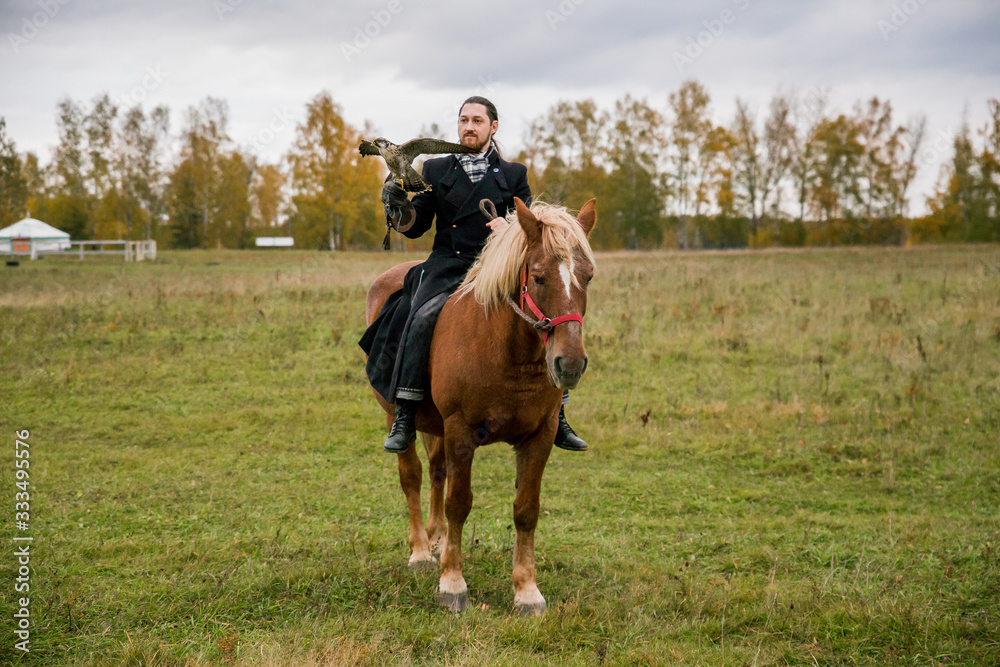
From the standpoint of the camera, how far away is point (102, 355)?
1177cm

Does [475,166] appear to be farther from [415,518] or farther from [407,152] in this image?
[415,518]

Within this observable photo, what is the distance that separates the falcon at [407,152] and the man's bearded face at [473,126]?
0.09 m

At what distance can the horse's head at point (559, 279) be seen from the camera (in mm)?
3477

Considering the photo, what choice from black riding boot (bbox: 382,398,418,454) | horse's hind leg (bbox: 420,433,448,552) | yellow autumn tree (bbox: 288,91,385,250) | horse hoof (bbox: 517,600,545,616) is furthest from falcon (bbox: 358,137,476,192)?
yellow autumn tree (bbox: 288,91,385,250)

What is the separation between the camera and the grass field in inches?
154

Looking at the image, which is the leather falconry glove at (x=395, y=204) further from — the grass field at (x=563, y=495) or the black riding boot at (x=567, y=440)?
the grass field at (x=563, y=495)

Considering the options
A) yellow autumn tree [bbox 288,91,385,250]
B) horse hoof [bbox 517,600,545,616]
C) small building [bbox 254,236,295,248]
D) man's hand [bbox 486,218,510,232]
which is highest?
yellow autumn tree [bbox 288,91,385,250]

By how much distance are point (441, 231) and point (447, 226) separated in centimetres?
7

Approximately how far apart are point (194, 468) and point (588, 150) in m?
38.2

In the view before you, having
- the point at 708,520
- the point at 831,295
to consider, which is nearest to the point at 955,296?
the point at 831,295

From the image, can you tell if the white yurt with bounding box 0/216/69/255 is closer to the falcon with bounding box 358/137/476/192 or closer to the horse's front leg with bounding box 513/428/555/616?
the falcon with bounding box 358/137/476/192

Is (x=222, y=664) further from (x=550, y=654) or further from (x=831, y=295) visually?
(x=831, y=295)

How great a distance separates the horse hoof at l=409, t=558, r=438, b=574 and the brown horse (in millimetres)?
497

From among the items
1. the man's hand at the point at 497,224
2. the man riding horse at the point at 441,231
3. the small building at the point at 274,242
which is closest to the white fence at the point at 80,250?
the small building at the point at 274,242
